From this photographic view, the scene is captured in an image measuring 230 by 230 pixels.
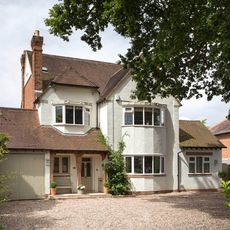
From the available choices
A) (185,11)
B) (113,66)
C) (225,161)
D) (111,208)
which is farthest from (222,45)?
(225,161)

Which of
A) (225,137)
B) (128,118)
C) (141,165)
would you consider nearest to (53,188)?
(141,165)

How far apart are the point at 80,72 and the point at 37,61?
4.31 m

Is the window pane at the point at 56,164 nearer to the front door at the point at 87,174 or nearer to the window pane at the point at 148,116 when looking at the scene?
the front door at the point at 87,174

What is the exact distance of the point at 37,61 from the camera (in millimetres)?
31547

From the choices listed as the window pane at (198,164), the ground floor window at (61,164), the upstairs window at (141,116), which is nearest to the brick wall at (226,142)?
the window pane at (198,164)

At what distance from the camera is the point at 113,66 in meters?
37.4

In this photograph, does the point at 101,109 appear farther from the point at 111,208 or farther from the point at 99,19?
the point at 99,19

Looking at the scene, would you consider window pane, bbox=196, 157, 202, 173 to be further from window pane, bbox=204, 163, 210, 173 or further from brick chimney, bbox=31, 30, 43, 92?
brick chimney, bbox=31, 30, 43, 92

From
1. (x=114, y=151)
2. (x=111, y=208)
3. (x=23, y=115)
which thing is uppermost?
(x=23, y=115)

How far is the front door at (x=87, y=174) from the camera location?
30.5 meters

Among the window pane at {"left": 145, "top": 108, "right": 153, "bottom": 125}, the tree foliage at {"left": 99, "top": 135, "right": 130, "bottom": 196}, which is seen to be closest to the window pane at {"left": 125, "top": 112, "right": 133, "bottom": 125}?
the window pane at {"left": 145, "top": 108, "right": 153, "bottom": 125}

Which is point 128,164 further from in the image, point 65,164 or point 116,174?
point 65,164

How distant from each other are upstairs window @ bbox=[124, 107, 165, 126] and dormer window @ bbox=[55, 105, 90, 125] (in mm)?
3192

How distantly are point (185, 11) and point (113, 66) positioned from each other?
21716 mm
